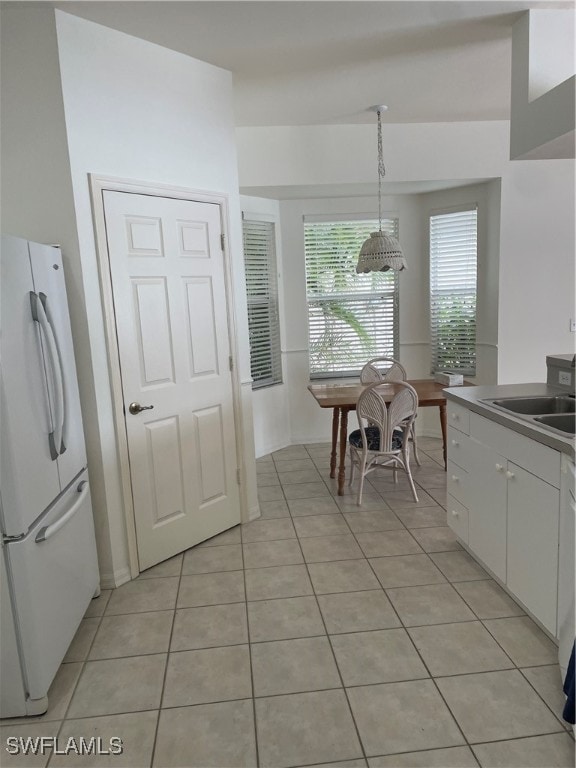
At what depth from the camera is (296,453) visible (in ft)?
16.7

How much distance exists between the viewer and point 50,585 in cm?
203

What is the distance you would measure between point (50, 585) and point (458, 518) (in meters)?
2.08

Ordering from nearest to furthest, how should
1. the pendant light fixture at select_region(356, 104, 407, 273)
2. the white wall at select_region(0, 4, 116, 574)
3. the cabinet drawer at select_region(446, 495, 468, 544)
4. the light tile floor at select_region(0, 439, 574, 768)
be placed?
the light tile floor at select_region(0, 439, 574, 768) → the white wall at select_region(0, 4, 116, 574) → the cabinet drawer at select_region(446, 495, 468, 544) → the pendant light fixture at select_region(356, 104, 407, 273)

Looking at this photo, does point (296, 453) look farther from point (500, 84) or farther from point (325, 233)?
point (500, 84)

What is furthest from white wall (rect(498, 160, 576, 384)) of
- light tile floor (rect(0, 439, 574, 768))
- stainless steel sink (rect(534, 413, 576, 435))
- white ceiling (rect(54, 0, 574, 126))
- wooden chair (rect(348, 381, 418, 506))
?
stainless steel sink (rect(534, 413, 576, 435))

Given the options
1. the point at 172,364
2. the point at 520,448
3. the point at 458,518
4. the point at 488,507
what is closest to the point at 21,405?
the point at 172,364

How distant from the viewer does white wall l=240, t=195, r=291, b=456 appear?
4.89 meters

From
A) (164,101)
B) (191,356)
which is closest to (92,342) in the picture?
(191,356)

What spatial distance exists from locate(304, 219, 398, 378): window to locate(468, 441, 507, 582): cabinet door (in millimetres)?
2735

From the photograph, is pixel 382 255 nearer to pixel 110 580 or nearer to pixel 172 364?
pixel 172 364

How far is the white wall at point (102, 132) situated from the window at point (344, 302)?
2164 millimetres

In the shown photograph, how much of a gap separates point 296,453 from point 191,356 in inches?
88.8

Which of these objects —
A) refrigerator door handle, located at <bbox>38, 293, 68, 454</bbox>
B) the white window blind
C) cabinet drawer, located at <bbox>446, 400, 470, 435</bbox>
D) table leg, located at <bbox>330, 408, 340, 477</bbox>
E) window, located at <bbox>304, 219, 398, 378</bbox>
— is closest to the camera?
refrigerator door handle, located at <bbox>38, 293, 68, 454</bbox>

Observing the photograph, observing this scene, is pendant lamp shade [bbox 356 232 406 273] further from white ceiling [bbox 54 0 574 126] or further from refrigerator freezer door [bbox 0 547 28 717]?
refrigerator freezer door [bbox 0 547 28 717]
